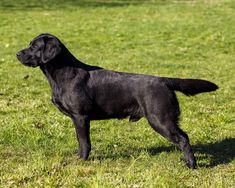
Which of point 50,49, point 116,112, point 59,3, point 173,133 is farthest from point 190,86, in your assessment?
point 59,3

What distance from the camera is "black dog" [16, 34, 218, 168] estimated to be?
6.72 meters

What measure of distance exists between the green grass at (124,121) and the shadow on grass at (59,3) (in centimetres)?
569

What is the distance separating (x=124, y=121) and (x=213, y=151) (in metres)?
2.23

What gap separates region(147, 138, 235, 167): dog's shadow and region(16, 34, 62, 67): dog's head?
6.99ft

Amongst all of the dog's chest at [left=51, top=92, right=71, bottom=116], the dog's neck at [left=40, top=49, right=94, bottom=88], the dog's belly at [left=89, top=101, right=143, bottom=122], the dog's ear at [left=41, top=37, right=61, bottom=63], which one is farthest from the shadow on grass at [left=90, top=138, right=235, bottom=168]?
the dog's ear at [left=41, top=37, right=61, bottom=63]

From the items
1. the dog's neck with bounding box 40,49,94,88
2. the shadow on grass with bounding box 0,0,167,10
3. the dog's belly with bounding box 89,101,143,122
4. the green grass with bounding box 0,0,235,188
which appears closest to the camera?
the green grass with bounding box 0,0,235,188

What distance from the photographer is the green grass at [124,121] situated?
20.5ft

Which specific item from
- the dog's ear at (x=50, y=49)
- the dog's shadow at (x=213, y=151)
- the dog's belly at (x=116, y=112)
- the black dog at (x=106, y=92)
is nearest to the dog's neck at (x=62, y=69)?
the black dog at (x=106, y=92)

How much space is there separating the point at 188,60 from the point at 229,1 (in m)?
18.9

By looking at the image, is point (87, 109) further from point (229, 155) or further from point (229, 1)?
point (229, 1)

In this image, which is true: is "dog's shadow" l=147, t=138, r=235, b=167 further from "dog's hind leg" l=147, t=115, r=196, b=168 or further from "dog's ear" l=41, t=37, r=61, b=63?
"dog's ear" l=41, t=37, r=61, b=63

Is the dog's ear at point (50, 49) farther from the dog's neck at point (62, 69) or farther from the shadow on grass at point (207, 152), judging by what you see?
the shadow on grass at point (207, 152)

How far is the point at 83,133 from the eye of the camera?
6945 millimetres

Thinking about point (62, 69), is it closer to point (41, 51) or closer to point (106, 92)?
point (41, 51)
